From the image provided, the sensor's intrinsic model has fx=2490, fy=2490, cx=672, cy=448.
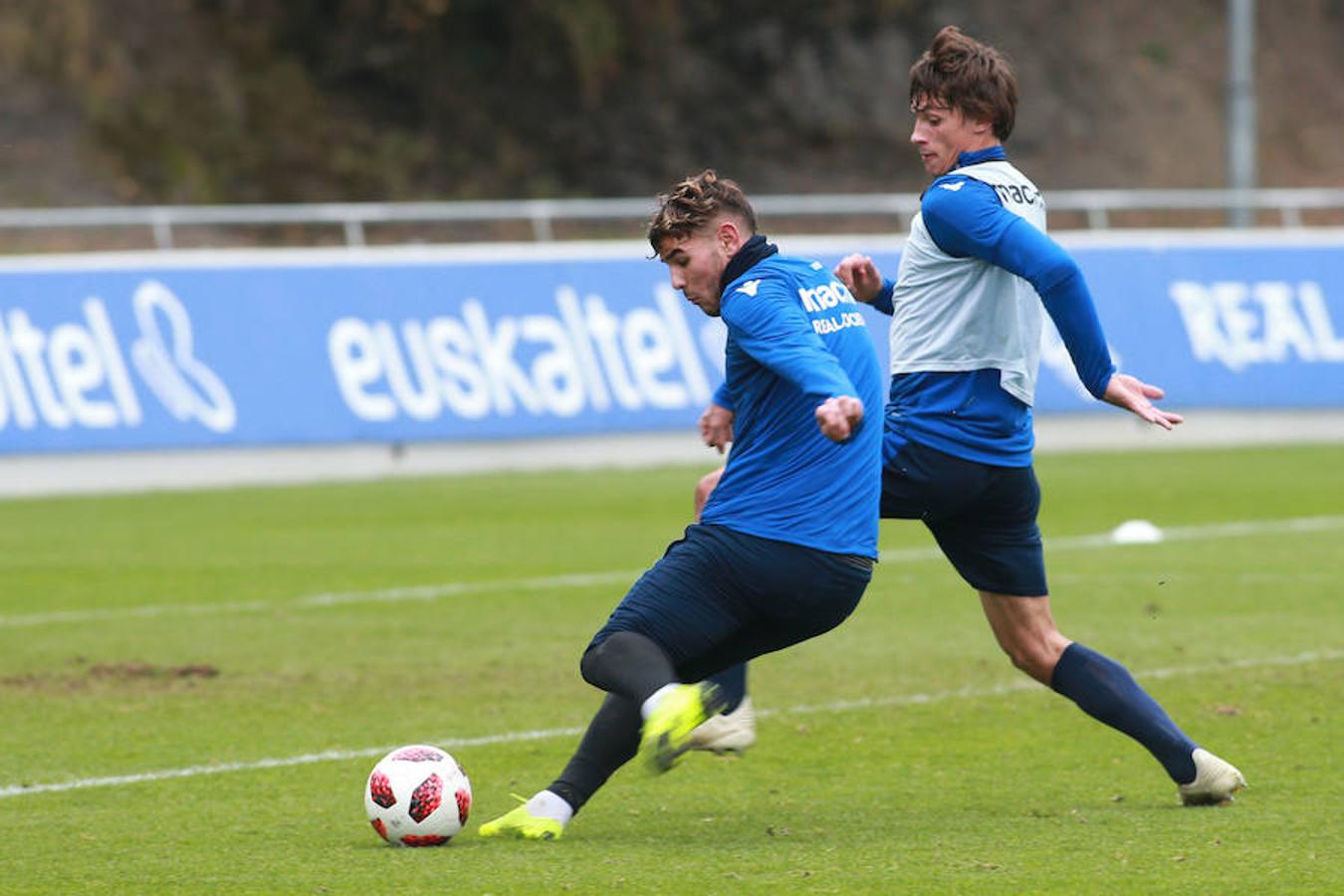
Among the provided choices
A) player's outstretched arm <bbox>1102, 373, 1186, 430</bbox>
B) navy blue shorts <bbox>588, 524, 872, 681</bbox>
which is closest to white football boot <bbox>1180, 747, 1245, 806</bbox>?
player's outstretched arm <bbox>1102, 373, 1186, 430</bbox>

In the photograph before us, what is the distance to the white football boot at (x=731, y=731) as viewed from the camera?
8016mm

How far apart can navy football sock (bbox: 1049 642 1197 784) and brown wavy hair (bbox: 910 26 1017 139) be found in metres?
1.55

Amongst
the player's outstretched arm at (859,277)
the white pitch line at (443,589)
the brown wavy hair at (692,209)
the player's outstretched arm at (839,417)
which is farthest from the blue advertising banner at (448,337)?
the player's outstretched arm at (839,417)

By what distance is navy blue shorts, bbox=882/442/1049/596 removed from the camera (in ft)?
23.1

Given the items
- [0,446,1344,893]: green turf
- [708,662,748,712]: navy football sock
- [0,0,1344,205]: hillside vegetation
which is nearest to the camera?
[0,446,1344,893]: green turf

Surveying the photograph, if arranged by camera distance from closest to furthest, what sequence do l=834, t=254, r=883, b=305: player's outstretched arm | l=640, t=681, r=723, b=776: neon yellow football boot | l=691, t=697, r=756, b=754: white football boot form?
1. l=640, t=681, r=723, b=776: neon yellow football boot
2. l=834, t=254, r=883, b=305: player's outstretched arm
3. l=691, t=697, r=756, b=754: white football boot

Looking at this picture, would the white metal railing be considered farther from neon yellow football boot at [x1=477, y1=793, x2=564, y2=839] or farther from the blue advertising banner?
neon yellow football boot at [x1=477, y1=793, x2=564, y2=839]

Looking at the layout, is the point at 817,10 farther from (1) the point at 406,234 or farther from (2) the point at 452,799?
(2) the point at 452,799

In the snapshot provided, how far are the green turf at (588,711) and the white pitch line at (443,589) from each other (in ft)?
0.15

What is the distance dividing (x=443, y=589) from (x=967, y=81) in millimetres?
6562

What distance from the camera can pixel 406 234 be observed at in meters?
29.5

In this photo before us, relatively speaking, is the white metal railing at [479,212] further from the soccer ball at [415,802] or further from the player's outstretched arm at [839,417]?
the player's outstretched arm at [839,417]

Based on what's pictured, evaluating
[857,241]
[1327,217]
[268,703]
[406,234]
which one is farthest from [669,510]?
[1327,217]

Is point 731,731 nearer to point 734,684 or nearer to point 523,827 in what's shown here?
point 734,684
